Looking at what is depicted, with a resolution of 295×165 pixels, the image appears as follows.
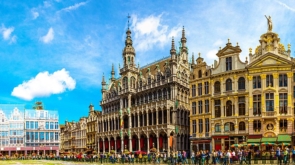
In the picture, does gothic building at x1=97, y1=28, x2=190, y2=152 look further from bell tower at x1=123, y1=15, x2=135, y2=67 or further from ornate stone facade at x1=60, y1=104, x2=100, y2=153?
ornate stone facade at x1=60, y1=104, x2=100, y2=153

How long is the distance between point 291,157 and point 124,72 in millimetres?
50093

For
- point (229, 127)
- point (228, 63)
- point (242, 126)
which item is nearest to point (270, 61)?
point (228, 63)

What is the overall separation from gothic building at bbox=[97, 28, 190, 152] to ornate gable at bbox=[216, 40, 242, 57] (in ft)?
48.0

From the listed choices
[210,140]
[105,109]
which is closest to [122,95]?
[105,109]

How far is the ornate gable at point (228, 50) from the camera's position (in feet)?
197

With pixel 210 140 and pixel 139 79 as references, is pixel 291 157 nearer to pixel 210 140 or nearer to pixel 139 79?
pixel 210 140

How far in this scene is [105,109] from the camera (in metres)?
97.1

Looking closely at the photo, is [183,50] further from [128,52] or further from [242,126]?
[242,126]

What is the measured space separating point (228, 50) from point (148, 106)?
79.6 ft

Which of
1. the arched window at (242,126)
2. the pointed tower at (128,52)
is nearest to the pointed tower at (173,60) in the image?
the pointed tower at (128,52)

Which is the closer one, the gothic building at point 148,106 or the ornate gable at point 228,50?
the ornate gable at point 228,50

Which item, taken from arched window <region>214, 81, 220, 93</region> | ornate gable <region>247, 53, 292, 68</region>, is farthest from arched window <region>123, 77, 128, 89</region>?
ornate gable <region>247, 53, 292, 68</region>

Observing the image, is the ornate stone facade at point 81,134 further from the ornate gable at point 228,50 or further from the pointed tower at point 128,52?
the ornate gable at point 228,50

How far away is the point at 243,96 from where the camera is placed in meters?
58.6
